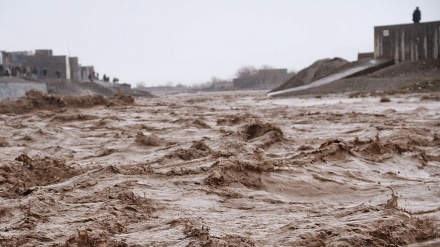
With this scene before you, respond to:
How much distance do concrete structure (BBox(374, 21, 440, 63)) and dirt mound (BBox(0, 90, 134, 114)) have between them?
43.6ft

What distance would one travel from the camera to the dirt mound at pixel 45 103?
15438 millimetres

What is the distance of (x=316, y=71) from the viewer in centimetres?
2920

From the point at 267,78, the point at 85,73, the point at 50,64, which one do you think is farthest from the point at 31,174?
the point at 267,78

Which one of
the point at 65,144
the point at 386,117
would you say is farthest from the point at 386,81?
the point at 65,144

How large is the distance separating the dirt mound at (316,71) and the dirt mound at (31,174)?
22.6m

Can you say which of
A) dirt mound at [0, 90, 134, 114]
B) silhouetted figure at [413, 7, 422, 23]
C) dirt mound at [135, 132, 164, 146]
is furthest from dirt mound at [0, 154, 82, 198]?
silhouetted figure at [413, 7, 422, 23]

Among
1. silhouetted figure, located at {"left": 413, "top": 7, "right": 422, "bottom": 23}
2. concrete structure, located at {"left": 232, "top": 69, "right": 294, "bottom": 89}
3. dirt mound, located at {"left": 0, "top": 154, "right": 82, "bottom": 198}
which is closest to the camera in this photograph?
dirt mound, located at {"left": 0, "top": 154, "right": 82, "bottom": 198}

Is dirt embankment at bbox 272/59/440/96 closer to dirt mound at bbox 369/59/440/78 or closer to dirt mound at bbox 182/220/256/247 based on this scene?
dirt mound at bbox 369/59/440/78

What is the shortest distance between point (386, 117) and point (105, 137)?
4860mm

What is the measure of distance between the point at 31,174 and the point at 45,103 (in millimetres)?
12087

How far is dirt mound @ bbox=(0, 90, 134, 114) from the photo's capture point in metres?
15.4

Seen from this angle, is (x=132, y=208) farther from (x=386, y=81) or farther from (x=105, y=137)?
(x=386, y=81)

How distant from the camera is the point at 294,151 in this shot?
5988 mm

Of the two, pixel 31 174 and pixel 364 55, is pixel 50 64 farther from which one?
pixel 31 174
